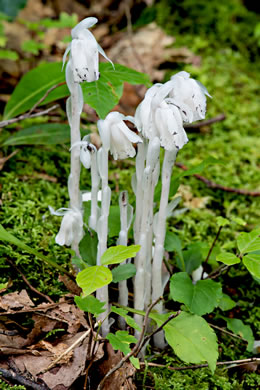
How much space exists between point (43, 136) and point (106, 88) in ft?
2.13

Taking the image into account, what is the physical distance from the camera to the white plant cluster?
4.26 feet

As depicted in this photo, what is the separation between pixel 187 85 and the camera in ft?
4.28

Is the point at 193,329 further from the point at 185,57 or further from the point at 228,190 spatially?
the point at 185,57

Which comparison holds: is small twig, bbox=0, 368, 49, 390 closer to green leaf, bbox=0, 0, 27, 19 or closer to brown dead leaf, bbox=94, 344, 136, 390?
brown dead leaf, bbox=94, 344, 136, 390

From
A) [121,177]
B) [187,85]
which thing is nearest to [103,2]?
[121,177]

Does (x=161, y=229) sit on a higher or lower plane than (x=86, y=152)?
lower

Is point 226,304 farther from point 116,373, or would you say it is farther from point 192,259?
point 116,373

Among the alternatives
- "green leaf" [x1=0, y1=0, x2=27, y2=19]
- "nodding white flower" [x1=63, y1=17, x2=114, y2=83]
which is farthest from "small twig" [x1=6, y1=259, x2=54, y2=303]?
"green leaf" [x1=0, y1=0, x2=27, y2=19]

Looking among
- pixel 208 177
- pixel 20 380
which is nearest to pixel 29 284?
pixel 20 380

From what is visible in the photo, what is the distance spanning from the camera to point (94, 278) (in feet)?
4.17

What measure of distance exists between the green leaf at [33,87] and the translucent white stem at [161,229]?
0.98 m

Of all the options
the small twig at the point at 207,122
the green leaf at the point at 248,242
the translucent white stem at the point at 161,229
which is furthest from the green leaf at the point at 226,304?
the small twig at the point at 207,122

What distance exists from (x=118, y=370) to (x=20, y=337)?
0.36m

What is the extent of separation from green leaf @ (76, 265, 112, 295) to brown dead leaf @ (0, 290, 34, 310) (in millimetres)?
377
